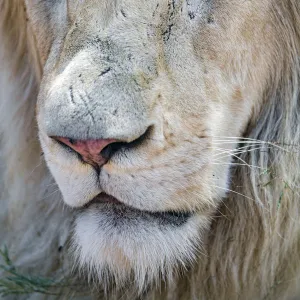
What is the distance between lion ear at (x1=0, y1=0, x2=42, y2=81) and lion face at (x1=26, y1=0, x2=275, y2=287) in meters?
0.38

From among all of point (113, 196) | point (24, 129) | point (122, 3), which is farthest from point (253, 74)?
point (24, 129)

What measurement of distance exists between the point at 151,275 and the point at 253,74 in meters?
0.62

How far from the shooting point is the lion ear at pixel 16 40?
2516mm

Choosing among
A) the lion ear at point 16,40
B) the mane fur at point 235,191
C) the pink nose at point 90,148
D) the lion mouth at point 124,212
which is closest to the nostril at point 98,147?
the pink nose at point 90,148

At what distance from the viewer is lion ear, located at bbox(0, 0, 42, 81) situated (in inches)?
99.0

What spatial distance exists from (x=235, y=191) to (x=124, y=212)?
42 cm

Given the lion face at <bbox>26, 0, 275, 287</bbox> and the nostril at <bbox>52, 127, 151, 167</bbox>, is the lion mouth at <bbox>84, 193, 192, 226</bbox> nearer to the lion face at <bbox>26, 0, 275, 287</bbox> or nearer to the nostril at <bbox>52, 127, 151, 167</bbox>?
the lion face at <bbox>26, 0, 275, 287</bbox>

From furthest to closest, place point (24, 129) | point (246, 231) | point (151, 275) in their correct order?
point (24, 129) → point (246, 231) → point (151, 275)

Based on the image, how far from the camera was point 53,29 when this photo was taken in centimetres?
229

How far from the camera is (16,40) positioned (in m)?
2.56

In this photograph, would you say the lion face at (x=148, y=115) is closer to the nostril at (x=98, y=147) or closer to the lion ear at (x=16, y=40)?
the nostril at (x=98, y=147)

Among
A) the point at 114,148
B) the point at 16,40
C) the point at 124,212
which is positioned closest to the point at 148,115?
the point at 114,148

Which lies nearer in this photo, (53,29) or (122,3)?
(122,3)

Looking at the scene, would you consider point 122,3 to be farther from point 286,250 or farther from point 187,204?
point 286,250
